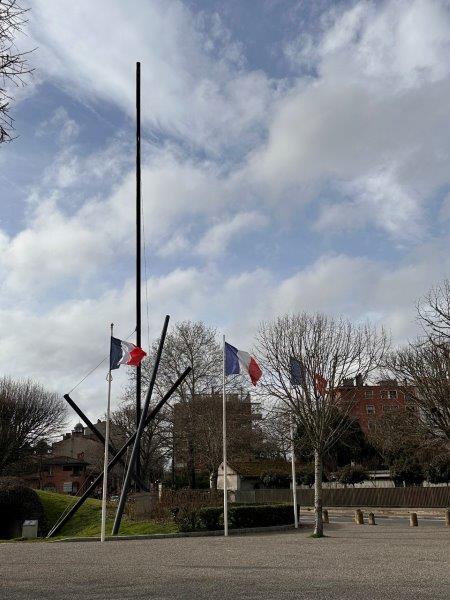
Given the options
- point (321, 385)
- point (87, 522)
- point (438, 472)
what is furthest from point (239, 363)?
point (438, 472)

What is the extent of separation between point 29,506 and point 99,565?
1762 centimetres

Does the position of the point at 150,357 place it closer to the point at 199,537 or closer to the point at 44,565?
the point at 199,537

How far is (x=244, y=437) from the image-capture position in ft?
136

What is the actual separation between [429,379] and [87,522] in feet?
54.5

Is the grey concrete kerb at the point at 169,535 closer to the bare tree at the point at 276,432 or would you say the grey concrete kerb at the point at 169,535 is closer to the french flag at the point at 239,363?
the bare tree at the point at 276,432

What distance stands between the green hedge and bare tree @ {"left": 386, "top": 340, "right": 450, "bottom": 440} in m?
8.26

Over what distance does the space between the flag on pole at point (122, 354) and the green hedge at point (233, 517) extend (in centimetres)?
595

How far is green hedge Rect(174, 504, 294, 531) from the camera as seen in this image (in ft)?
73.6

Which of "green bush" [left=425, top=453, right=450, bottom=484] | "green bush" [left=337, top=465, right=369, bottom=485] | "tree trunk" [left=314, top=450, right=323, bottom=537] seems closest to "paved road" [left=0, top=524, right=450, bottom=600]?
"tree trunk" [left=314, top=450, right=323, bottom=537]

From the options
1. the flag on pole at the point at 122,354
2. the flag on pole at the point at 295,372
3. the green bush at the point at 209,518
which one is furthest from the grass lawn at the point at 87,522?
the flag on pole at the point at 295,372

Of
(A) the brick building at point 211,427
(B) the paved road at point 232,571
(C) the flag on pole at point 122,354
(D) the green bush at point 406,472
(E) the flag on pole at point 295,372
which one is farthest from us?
(D) the green bush at point 406,472

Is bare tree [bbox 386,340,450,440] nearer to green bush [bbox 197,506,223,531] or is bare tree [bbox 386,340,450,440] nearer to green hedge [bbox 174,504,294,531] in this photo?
green hedge [bbox 174,504,294,531]

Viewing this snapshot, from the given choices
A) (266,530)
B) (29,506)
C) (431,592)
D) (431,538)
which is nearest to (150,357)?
(29,506)

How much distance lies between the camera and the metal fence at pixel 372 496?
41062mm
